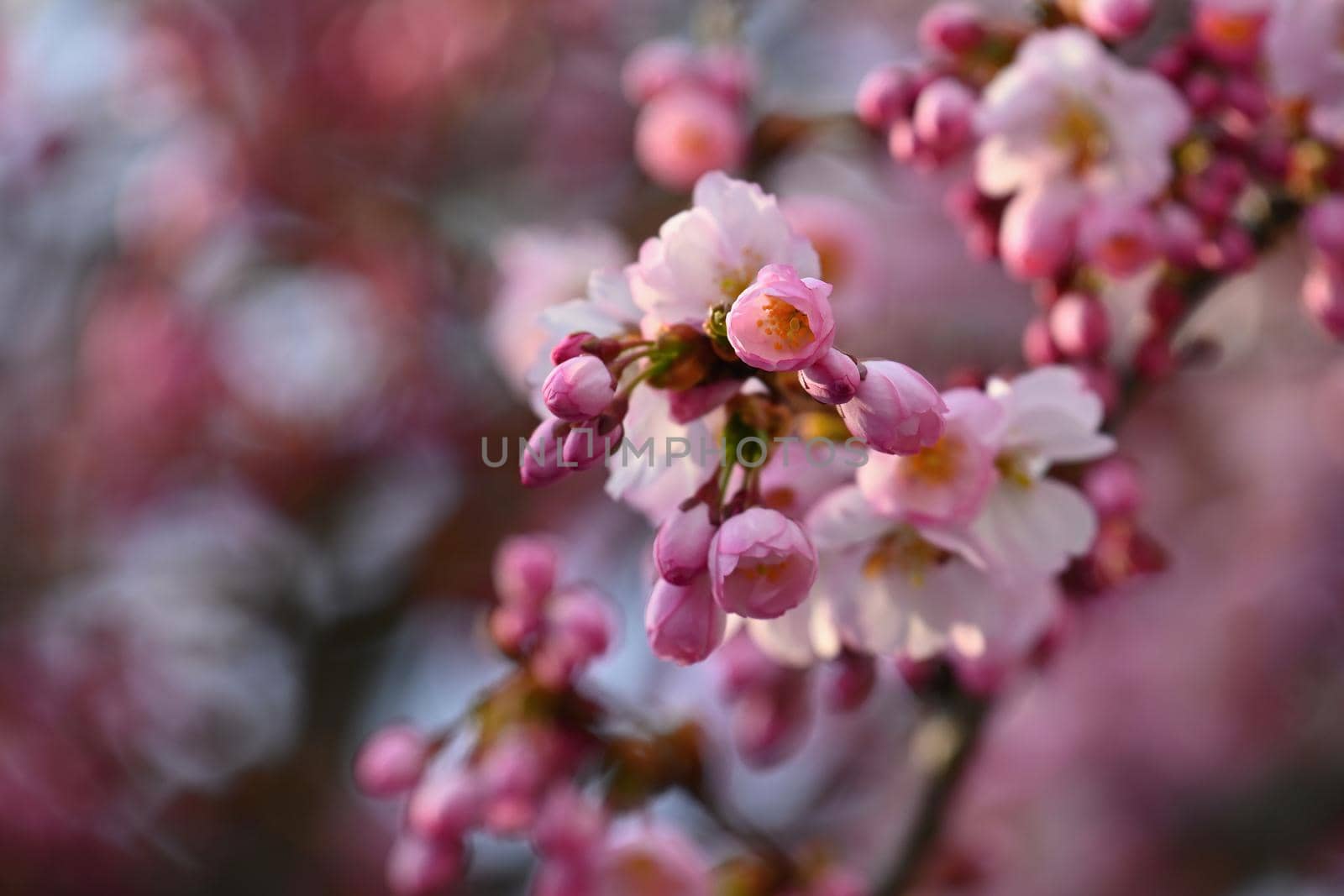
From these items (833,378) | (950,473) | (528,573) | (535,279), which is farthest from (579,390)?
(535,279)

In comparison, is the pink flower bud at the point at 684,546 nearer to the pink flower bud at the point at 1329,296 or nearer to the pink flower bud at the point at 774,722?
the pink flower bud at the point at 774,722

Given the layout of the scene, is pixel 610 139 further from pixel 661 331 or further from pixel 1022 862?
pixel 661 331

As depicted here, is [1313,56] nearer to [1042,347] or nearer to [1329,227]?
[1329,227]

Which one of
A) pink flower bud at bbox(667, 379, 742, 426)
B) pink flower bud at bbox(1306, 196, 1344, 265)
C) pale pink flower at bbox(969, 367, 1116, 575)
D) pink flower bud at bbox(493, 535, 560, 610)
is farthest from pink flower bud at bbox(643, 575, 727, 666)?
pink flower bud at bbox(1306, 196, 1344, 265)

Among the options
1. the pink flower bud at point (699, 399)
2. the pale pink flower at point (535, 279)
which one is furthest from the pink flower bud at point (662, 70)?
the pink flower bud at point (699, 399)

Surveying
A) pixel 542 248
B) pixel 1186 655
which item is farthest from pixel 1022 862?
pixel 542 248

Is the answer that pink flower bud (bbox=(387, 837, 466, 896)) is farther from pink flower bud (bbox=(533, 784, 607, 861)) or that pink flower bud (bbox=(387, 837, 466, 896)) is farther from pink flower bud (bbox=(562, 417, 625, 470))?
pink flower bud (bbox=(562, 417, 625, 470))
